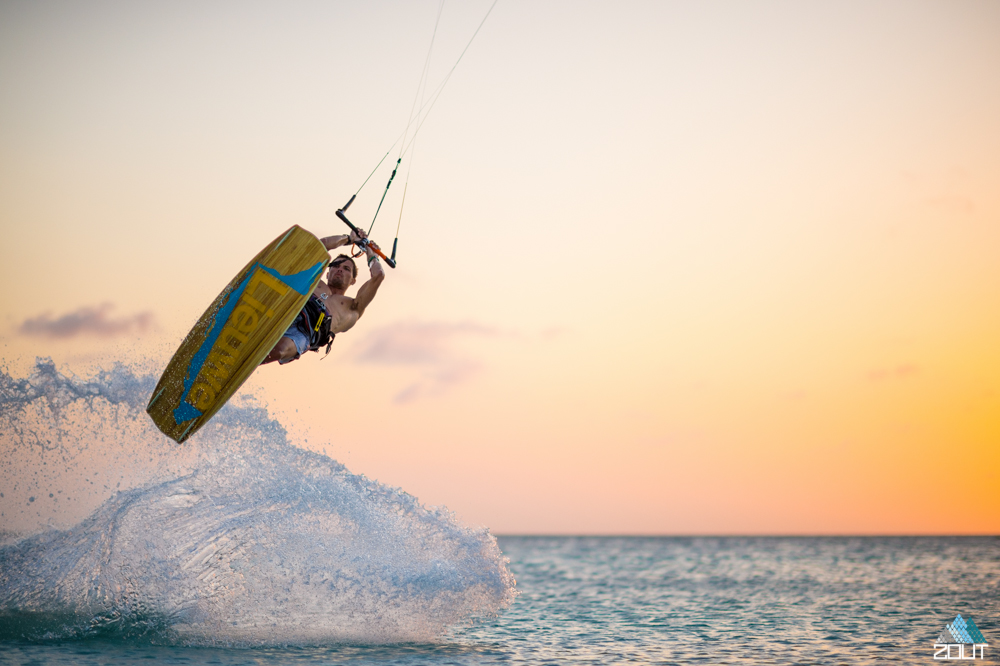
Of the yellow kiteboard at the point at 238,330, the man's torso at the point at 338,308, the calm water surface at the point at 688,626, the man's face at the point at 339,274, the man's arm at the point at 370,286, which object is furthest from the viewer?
the calm water surface at the point at 688,626

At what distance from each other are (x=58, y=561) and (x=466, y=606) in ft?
14.7

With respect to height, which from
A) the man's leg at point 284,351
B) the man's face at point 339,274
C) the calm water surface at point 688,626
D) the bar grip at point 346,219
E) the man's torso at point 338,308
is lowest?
the calm water surface at point 688,626

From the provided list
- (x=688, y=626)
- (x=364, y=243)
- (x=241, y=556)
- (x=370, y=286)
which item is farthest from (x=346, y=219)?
(x=688, y=626)

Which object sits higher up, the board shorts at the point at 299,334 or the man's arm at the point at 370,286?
the man's arm at the point at 370,286

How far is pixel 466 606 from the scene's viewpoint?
27.6 feet

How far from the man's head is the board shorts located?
0.58 meters

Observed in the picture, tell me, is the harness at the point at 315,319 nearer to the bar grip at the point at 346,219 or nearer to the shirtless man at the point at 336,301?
the shirtless man at the point at 336,301

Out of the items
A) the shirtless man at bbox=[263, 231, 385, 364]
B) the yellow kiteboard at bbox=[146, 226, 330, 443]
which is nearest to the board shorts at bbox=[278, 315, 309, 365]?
the shirtless man at bbox=[263, 231, 385, 364]


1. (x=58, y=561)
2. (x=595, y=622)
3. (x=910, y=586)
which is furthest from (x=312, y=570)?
(x=910, y=586)

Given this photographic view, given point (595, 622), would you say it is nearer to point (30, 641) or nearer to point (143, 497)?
point (143, 497)

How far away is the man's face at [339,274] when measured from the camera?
7.53 m

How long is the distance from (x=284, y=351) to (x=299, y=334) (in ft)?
0.68

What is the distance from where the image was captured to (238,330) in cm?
704

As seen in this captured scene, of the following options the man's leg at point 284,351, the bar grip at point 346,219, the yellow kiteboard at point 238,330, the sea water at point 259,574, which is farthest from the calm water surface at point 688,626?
the bar grip at point 346,219
